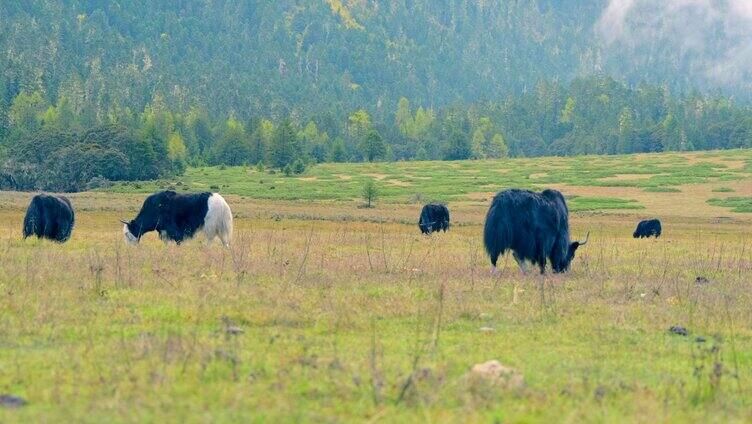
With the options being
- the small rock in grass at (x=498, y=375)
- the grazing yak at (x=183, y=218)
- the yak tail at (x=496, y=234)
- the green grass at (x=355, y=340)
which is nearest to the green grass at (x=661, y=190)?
the grazing yak at (x=183, y=218)

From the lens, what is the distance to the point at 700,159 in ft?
419

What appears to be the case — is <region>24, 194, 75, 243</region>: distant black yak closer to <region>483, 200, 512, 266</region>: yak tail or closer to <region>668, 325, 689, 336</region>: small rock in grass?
<region>483, 200, 512, 266</region>: yak tail

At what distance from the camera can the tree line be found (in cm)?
9994

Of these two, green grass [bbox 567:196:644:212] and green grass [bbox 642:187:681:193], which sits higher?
green grass [bbox 642:187:681:193]

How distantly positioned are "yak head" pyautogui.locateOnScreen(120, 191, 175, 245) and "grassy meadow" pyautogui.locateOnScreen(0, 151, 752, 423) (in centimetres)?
225

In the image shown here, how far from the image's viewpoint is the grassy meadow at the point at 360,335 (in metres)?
8.60

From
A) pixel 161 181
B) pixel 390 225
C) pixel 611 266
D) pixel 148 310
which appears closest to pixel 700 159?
pixel 161 181

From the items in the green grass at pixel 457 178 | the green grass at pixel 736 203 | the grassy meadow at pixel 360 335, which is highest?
the grassy meadow at pixel 360 335

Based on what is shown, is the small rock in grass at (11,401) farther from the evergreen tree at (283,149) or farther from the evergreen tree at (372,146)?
the evergreen tree at (372,146)

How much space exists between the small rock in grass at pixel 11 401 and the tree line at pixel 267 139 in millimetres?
89034

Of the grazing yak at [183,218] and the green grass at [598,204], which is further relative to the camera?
the green grass at [598,204]

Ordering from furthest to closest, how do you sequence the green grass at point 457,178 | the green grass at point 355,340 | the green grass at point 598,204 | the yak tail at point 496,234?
1. the green grass at point 457,178
2. the green grass at point 598,204
3. the yak tail at point 496,234
4. the green grass at point 355,340

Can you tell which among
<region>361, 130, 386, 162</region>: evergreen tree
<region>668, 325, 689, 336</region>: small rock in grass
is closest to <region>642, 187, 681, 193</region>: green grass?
<region>361, 130, 386, 162</region>: evergreen tree

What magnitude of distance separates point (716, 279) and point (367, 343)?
10476mm
